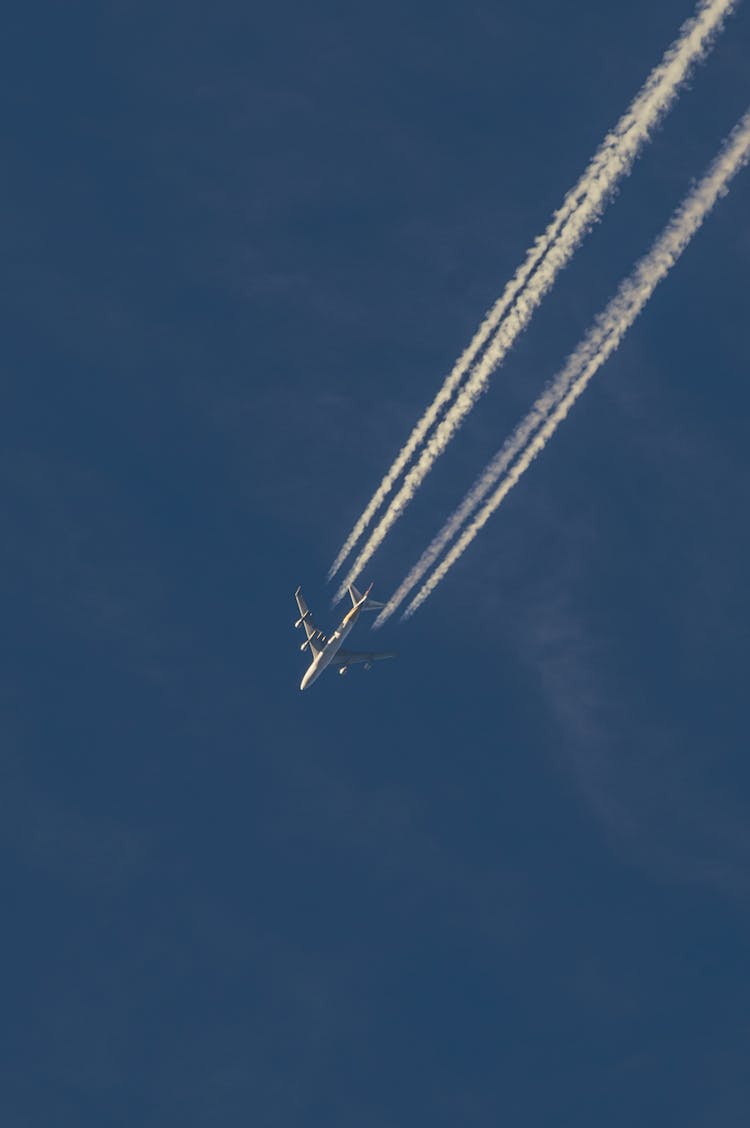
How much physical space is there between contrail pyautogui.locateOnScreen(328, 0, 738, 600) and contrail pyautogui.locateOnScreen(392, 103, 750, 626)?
3105 millimetres

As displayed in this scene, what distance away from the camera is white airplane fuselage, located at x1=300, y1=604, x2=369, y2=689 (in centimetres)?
13350

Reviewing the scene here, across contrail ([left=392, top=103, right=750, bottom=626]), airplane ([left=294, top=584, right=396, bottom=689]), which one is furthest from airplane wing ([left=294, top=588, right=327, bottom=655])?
contrail ([left=392, top=103, right=750, bottom=626])

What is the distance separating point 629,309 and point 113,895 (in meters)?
51.0

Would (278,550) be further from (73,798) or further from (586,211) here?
(586,211)

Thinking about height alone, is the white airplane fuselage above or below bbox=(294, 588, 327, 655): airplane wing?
below

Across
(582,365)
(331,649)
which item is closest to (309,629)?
(331,649)

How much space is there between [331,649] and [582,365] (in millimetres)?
31309

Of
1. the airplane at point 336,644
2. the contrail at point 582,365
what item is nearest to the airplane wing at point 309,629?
the airplane at point 336,644

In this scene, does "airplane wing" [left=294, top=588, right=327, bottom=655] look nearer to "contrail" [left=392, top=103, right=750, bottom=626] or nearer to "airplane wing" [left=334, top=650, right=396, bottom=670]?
"airplane wing" [left=334, top=650, right=396, bottom=670]

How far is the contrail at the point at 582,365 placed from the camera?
10806 cm

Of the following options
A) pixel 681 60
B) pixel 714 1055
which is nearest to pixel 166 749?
pixel 714 1055

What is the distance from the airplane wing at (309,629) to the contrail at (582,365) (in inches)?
515

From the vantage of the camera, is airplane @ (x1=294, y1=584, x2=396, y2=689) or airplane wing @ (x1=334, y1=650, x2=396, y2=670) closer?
airplane @ (x1=294, y1=584, x2=396, y2=689)

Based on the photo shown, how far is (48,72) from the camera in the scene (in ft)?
475
